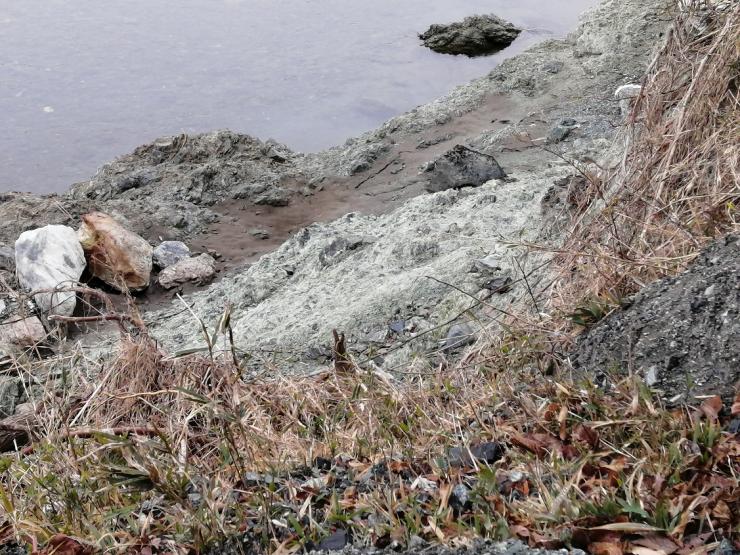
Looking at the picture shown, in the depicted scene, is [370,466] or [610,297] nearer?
[370,466]

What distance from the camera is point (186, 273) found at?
7246 millimetres

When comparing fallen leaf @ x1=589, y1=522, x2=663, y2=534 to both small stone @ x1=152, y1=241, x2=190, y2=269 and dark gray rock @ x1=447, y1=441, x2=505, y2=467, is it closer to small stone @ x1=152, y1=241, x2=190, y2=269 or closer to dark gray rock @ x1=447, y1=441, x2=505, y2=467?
dark gray rock @ x1=447, y1=441, x2=505, y2=467

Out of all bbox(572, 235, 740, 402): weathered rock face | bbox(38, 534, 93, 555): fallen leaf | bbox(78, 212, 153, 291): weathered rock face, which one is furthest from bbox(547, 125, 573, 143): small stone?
bbox(38, 534, 93, 555): fallen leaf

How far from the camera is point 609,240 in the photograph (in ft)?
11.6

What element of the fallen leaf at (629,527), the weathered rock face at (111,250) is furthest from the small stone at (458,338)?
the weathered rock face at (111,250)

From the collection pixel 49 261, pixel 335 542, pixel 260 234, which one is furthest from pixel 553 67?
pixel 335 542

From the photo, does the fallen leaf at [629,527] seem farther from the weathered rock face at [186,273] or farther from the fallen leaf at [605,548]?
the weathered rock face at [186,273]

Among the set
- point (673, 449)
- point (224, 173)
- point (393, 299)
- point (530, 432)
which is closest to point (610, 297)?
point (530, 432)

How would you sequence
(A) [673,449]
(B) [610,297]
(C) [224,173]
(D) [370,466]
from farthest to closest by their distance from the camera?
(C) [224,173] → (B) [610,297] → (D) [370,466] → (A) [673,449]

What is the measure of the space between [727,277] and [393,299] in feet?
8.29

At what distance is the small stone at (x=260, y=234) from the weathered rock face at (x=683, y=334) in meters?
5.39

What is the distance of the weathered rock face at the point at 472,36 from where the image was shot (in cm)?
1276

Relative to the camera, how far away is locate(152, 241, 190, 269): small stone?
24.5 ft

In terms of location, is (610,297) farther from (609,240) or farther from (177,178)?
(177,178)
